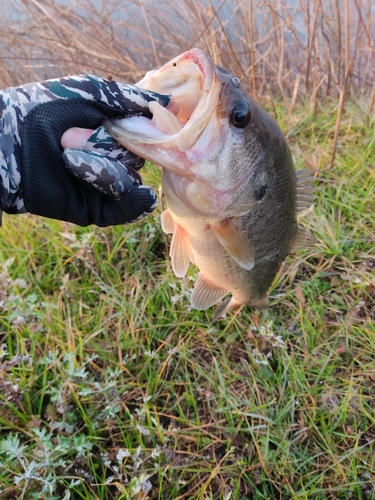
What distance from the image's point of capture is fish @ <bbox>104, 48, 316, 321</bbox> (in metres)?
1.36

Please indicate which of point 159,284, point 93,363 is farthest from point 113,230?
point 93,363

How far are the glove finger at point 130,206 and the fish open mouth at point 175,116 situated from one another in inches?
5.4

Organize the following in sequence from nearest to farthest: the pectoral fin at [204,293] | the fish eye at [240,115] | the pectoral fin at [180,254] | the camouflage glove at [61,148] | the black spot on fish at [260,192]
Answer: the camouflage glove at [61,148], the fish eye at [240,115], the black spot on fish at [260,192], the pectoral fin at [180,254], the pectoral fin at [204,293]

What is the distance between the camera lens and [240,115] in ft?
4.63

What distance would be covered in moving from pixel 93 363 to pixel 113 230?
95cm

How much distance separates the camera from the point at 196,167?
1.43 meters

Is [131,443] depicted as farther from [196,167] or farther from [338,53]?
[338,53]

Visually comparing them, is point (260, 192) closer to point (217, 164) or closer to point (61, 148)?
point (217, 164)

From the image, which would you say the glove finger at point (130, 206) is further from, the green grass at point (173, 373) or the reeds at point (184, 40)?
the reeds at point (184, 40)

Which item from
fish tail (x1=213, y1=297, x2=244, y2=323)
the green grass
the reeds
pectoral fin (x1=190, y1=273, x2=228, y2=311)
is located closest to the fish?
pectoral fin (x1=190, y1=273, x2=228, y2=311)

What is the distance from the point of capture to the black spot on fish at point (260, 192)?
157 centimetres

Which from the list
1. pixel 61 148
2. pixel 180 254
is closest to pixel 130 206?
pixel 61 148

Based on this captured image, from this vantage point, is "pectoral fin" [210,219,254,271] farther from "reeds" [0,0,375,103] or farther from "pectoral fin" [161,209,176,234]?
"reeds" [0,0,375,103]

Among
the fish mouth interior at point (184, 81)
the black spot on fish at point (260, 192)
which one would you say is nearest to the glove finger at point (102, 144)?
the fish mouth interior at point (184, 81)
